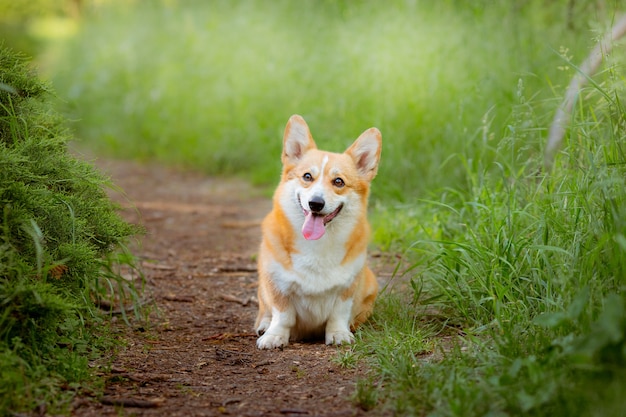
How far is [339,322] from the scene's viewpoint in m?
4.46

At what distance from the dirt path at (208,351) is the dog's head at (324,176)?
0.81 m

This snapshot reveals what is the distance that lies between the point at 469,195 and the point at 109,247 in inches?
106

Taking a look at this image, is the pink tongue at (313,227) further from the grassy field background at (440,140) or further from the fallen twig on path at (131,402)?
the fallen twig on path at (131,402)

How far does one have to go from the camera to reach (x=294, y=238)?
4480mm

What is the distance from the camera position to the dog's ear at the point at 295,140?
4.74 m

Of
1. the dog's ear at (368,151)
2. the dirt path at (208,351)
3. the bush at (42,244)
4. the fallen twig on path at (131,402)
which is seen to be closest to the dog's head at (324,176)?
the dog's ear at (368,151)

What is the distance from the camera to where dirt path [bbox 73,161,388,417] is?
131 inches

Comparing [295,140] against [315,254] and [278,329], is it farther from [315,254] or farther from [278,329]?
[278,329]

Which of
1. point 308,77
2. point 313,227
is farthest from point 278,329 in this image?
point 308,77

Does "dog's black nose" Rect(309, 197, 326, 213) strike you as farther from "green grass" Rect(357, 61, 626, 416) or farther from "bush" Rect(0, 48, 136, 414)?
"bush" Rect(0, 48, 136, 414)

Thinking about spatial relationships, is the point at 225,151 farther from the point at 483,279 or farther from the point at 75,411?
the point at 75,411

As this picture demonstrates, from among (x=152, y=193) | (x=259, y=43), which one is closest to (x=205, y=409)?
(x=152, y=193)

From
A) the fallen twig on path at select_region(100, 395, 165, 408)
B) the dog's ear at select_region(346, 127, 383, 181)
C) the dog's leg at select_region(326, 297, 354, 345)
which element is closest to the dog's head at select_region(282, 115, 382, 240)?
the dog's ear at select_region(346, 127, 383, 181)

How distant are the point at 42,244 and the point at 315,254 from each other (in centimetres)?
156
